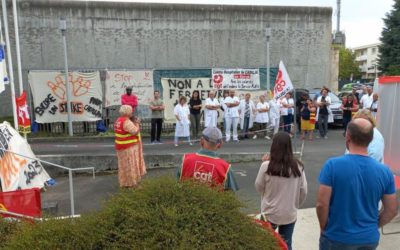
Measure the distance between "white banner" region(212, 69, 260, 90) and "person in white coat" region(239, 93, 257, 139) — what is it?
7.43ft

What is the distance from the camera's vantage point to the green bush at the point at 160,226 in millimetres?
2375

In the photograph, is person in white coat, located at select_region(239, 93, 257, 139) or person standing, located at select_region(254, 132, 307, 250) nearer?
person standing, located at select_region(254, 132, 307, 250)

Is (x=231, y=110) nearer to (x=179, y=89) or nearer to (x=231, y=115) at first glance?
(x=231, y=115)

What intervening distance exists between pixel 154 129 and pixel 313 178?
629 centimetres

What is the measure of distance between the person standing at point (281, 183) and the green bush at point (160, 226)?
108 cm

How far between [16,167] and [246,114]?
A: 915cm

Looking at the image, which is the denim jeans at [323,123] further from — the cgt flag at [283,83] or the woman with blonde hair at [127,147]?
the woman with blonde hair at [127,147]

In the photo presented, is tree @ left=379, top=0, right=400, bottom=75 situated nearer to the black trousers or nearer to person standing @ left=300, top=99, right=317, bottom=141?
person standing @ left=300, top=99, right=317, bottom=141

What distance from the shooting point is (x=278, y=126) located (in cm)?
1459

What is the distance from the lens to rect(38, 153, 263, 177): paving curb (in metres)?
9.51

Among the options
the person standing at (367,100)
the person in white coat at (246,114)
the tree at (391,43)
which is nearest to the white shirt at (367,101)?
the person standing at (367,100)

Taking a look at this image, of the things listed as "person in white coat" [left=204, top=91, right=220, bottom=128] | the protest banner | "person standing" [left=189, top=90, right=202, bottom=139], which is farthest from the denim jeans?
"person standing" [left=189, top=90, right=202, bottom=139]

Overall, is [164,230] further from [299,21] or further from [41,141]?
[299,21]

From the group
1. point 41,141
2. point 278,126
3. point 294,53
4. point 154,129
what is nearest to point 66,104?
point 41,141
